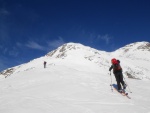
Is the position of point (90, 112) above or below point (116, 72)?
below

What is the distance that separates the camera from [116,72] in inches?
550

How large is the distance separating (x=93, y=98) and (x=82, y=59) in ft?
132

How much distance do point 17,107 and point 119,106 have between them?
14.3 ft

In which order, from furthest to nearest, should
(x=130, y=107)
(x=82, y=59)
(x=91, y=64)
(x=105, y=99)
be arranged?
(x=82, y=59) → (x=91, y=64) → (x=105, y=99) → (x=130, y=107)

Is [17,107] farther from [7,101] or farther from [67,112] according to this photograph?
[67,112]

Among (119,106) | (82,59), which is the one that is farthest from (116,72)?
(82,59)

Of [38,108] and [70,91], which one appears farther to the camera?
[70,91]

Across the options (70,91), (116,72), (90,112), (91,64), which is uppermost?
(91,64)

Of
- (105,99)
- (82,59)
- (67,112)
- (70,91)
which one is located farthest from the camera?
(82,59)

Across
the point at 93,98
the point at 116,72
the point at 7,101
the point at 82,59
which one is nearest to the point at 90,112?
the point at 93,98

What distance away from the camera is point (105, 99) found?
1067cm

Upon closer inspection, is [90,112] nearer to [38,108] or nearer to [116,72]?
[38,108]

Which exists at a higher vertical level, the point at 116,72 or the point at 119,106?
the point at 116,72

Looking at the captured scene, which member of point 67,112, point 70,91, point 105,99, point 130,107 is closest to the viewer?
point 67,112
